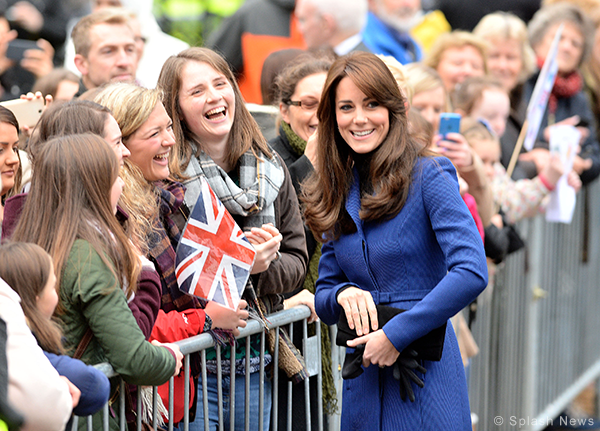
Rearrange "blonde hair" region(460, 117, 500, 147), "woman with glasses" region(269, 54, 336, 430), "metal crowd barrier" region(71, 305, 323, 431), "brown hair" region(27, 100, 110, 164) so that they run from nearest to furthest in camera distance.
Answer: "metal crowd barrier" region(71, 305, 323, 431), "brown hair" region(27, 100, 110, 164), "woman with glasses" region(269, 54, 336, 430), "blonde hair" region(460, 117, 500, 147)

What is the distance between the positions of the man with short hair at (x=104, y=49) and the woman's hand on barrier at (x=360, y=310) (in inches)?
89.5

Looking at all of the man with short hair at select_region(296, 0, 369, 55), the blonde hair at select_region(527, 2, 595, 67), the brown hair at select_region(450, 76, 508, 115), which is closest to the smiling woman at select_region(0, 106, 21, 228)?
the man with short hair at select_region(296, 0, 369, 55)

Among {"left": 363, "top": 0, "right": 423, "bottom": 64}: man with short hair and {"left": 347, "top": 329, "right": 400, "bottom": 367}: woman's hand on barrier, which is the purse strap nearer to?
{"left": 347, "top": 329, "right": 400, "bottom": 367}: woman's hand on barrier

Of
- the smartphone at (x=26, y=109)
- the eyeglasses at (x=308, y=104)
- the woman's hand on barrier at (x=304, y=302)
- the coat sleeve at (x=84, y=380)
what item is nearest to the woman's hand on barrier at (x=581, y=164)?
the eyeglasses at (x=308, y=104)

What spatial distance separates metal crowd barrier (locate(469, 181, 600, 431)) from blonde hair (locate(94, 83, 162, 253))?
2.86 metres

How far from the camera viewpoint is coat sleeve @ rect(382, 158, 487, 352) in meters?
2.81

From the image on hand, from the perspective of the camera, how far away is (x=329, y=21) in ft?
19.2

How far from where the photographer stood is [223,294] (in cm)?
298

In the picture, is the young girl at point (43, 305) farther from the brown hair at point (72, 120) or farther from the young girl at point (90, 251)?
the brown hair at point (72, 120)

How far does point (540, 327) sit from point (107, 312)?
4632 mm

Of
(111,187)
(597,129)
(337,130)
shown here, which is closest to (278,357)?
(337,130)

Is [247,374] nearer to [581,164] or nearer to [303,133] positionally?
[303,133]

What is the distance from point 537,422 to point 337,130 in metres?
3.91

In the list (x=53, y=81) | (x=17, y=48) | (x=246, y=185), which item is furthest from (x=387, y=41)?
(x=246, y=185)
